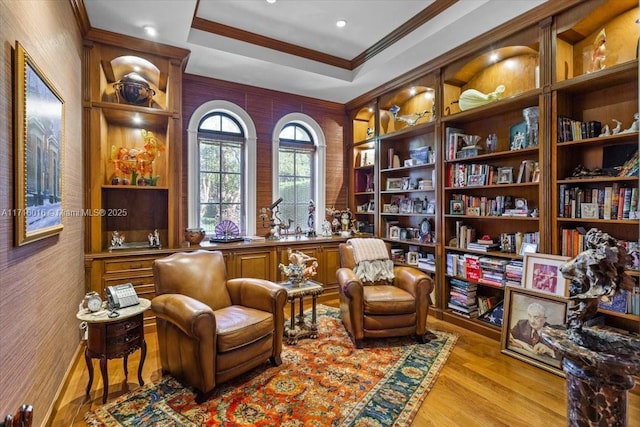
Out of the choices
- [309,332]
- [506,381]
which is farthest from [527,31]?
[309,332]

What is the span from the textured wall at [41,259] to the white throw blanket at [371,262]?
8.05 feet

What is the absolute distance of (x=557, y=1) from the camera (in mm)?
2619

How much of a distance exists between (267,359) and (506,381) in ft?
5.78

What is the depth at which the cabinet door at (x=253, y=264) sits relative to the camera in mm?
3812

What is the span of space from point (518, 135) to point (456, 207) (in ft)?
3.05

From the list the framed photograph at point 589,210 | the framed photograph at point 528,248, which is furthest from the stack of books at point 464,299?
the framed photograph at point 589,210

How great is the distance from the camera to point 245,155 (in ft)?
14.9

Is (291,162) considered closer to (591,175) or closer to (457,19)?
(457,19)

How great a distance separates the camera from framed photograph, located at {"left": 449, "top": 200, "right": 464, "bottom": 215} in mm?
3623

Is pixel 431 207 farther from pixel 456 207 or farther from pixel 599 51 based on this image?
pixel 599 51

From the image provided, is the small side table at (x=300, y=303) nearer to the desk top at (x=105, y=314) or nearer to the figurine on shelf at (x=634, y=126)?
the desk top at (x=105, y=314)

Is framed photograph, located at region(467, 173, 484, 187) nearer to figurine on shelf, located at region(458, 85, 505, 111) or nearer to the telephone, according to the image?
figurine on shelf, located at region(458, 85, 505, 111)

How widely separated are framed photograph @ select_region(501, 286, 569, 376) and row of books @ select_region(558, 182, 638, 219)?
70 cm

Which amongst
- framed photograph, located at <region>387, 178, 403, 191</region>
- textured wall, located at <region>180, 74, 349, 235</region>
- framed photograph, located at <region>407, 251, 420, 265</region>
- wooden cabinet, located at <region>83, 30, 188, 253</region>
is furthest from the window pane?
framed photograph, located at <region>407, 251, 420, 265</region>
